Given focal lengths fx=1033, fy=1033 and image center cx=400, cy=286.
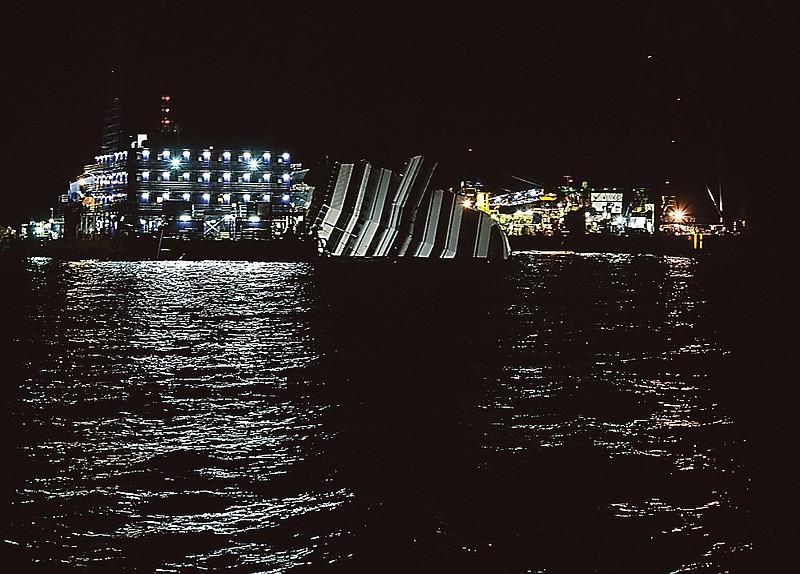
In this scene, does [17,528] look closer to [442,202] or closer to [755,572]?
[755,572]

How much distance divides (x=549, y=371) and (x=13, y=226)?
451 ft

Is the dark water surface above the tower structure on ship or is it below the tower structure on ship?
below

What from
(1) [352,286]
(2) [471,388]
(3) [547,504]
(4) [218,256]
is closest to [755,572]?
(3) [547,504]

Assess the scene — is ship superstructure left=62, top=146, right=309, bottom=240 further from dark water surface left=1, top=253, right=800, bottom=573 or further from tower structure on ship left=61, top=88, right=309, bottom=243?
dark water surface left=1, top=253, right=800, bottom=573

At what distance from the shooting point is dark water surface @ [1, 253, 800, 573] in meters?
9.50

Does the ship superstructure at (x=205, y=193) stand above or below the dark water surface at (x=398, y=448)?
above

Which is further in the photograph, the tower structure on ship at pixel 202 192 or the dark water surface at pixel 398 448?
the tower structure on ship at pixel 202 192

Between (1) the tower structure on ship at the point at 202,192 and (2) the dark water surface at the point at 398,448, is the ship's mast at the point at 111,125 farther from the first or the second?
(2) the dark water surface at the point at 398,448

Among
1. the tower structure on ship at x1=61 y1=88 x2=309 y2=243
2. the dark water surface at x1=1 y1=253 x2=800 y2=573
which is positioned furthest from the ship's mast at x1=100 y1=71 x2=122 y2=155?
the dark water surface at x1=1 y1=253 x2=800 y2=573

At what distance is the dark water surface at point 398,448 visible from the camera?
9500mm

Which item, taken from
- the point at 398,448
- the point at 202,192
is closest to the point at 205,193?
the point at 202,192

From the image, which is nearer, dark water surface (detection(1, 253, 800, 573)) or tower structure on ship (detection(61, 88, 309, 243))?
dark water surface (detection(1, 253, 800, 573))

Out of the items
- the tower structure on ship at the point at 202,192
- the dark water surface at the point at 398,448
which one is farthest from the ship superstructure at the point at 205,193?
the dark water surface at the point at 398,448

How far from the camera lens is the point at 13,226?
146m
